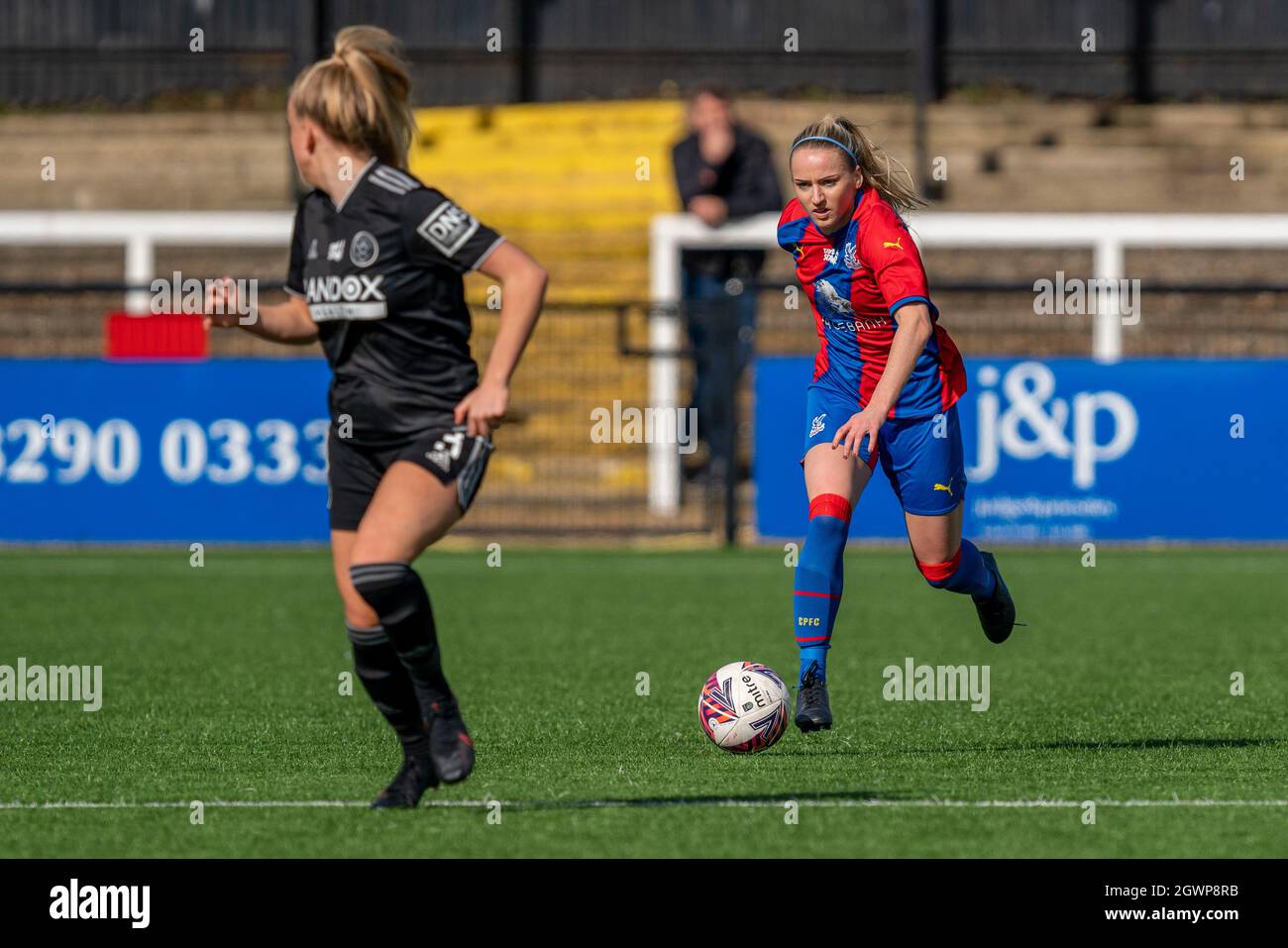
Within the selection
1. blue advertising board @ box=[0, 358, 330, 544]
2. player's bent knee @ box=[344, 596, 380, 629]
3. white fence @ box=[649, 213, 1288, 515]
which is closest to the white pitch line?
player's bent knee @ box=[344, 596, 380, 629]

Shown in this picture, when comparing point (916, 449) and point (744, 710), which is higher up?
point (916, 449)

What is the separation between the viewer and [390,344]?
19.0ft

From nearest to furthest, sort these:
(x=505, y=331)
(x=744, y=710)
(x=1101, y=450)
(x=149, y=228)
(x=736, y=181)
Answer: (x=505, y=331) < (x=744, y=710) < (x=1101, y=450) < (x=736, y=181) < (x=149, y=228)

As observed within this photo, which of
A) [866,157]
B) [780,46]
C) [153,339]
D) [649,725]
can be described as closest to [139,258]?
[153,339]

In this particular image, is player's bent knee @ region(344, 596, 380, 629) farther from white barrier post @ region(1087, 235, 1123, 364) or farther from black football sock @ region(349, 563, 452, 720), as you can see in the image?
white barrier post @ region(1087, 235, 1123, 364)

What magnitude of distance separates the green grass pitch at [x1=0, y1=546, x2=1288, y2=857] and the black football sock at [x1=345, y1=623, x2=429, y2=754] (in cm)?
23

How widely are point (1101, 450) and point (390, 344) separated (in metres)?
10.6

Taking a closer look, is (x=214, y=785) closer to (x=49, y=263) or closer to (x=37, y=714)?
(x=37, y=714)

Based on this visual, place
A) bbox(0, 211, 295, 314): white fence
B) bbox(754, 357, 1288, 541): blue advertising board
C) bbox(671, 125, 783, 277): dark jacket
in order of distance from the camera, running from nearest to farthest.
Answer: bbox(754, 357, 1288, 541): blue advertising board < bbox(671, 125, 783, 277): dark jacket < bbox(0, 211, 295, 314): white fence

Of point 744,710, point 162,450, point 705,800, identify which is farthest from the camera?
point 162,450

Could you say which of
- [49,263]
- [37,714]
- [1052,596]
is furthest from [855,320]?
[49,263]

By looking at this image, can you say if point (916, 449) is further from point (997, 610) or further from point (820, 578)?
point (997, 610)

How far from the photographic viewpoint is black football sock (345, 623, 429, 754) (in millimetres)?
5820

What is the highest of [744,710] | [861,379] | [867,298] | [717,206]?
[717,206]
